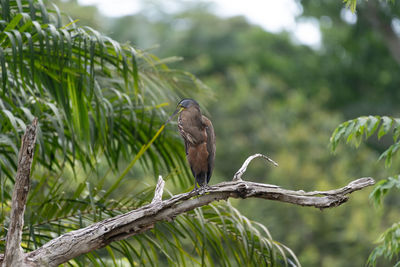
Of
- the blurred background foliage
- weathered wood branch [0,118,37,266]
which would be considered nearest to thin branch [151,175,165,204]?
weathered wood branch [0,118,37,266]

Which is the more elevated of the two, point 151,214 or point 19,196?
point 19,196

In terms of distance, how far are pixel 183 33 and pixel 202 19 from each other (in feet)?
10.5

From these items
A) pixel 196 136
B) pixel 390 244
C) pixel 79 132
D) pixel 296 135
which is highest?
pixel 196 136

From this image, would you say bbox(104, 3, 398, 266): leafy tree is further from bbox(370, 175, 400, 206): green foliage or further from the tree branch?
the tree branch

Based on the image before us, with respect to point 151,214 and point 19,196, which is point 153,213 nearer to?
point 151,214

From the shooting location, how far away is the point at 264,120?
1217 centimetres

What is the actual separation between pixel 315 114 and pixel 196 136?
33.2 feet

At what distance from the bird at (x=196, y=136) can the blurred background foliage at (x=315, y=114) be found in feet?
15.9

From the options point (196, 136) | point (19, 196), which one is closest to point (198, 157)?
point (196, 136)

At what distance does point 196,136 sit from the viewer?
2.57 meters

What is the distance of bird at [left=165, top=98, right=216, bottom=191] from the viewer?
256 cm

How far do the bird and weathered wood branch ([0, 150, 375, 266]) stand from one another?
0.14 metres

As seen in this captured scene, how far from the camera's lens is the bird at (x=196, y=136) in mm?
2557

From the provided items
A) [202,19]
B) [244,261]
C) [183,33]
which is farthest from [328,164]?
[202,19]
